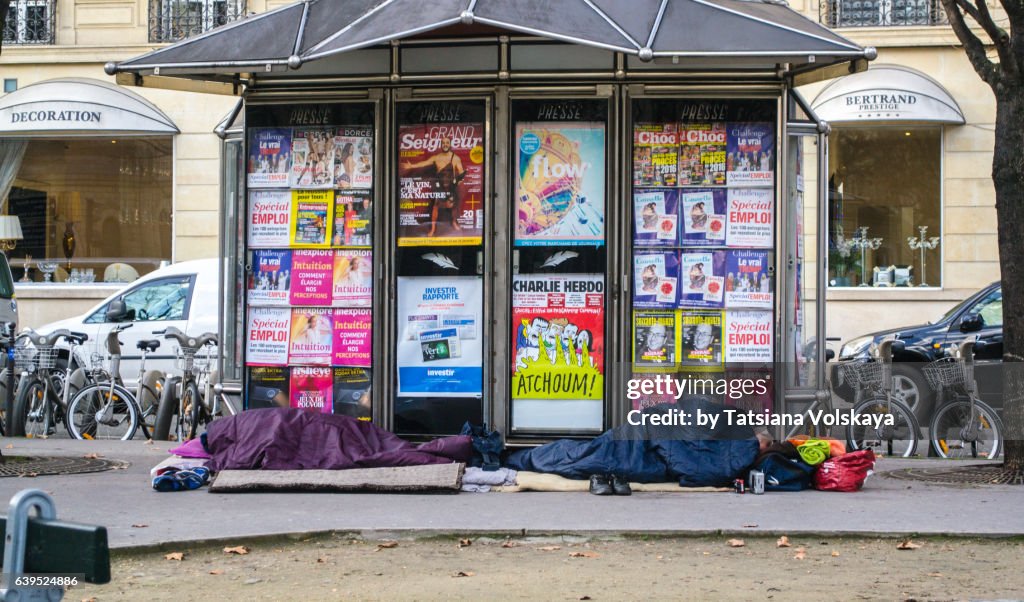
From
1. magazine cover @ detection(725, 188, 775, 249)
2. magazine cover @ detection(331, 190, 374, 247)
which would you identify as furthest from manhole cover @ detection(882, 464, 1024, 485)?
magazine cover @ detection(331, 190, 374, 247)

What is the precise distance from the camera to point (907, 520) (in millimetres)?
7895

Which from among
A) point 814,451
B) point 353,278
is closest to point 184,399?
point 353,278

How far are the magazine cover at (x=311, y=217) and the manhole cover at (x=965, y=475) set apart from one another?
15.2 feet

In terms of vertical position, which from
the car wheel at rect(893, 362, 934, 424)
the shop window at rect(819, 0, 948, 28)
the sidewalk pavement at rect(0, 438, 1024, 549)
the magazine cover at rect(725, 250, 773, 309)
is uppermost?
the shop window at rect(819, 0, 948, 28)

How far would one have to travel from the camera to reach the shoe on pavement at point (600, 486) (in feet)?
29.6

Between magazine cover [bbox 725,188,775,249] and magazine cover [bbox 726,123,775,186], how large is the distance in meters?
0.08

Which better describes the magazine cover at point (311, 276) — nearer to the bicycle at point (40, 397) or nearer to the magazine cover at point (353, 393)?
the magazine cover at point (353, 393)

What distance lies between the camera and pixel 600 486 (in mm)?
9047

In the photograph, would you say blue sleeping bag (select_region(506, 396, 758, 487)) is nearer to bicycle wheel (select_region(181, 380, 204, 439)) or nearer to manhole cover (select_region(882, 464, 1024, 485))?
manhole cover (select_region(882, 464, 1024, 485))

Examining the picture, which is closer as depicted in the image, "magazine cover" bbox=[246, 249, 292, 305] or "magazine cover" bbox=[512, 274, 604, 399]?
"magazine cover" bbox=[512, 274, 604, 399]

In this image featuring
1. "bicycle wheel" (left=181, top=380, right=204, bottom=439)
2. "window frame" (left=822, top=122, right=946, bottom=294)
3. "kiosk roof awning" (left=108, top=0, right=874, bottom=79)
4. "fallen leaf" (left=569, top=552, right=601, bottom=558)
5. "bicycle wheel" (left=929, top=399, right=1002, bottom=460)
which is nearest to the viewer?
"fallen leaf" (left=569, top=552, right=601, bottom=558)

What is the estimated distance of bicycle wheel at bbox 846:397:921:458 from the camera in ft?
39.2

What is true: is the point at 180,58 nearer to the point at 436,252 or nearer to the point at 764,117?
the point at 436,252

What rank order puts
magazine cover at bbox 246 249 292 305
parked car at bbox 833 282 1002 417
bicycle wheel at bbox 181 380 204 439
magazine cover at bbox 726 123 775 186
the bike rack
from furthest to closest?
parked car at bbox 833 282 1002 417, bicycle wheel at bbox 181 380 204 439, magazine cover at bbox 246 249 292 305, magazine cover at bbox 726 123 775 186, the bike rack
